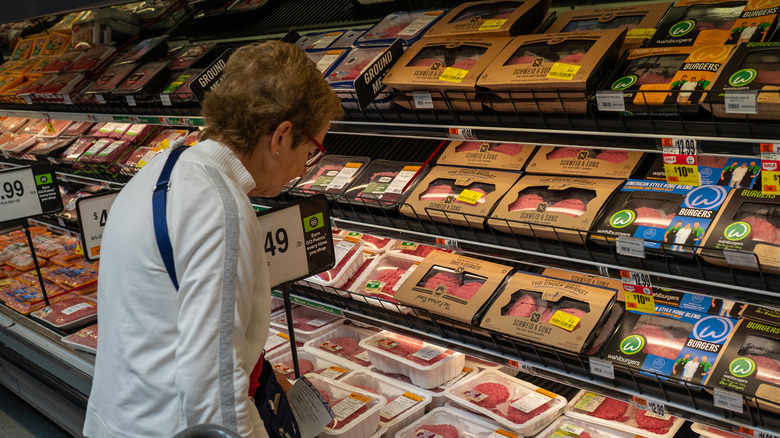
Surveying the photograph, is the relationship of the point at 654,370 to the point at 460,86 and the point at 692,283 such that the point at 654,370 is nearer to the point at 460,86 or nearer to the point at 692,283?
the point at 692,283

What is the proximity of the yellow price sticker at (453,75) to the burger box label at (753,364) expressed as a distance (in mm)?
1133

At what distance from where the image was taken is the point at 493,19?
91.0 inches

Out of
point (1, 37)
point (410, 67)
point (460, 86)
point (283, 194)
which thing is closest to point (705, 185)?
point (460, 86)

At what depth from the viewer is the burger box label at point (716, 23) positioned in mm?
1851

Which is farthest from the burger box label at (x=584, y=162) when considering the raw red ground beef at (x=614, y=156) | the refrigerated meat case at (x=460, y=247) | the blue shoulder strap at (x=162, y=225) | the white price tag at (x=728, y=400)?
the blue shoulder strap at (x=162, y=225)

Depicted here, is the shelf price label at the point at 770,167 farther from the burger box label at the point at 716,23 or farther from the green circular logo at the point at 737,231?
the burger box label at the point at 716,23

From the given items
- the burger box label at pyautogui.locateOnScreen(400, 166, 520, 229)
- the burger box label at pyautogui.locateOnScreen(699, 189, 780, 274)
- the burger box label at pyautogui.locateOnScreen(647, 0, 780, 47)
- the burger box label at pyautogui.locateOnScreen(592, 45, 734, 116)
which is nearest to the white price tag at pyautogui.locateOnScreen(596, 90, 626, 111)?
the burger box label at pyautogui.locateOnScreen(592, 45, 734, 116)

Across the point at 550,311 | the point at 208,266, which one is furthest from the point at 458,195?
the point at 208,266

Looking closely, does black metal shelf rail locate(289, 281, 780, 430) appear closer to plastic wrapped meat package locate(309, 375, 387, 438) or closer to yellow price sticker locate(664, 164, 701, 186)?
plastic wrapped meat package locate(309, 375, 387, 438)

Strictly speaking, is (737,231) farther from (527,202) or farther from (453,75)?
(453,75)

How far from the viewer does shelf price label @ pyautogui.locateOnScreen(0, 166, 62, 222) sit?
3.65m

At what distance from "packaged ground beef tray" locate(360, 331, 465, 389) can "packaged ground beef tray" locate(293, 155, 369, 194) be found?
27.9 inches

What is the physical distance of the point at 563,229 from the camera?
2035 millimetres

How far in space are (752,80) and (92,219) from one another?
2626 mm
